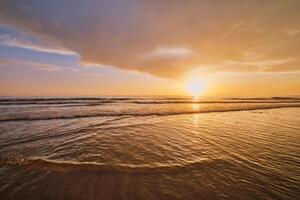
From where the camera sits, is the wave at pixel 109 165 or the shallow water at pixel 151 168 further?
the wave at pixel 109 165

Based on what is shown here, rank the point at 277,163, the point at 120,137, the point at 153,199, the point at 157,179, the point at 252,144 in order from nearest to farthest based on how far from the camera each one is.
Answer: the point at 153,199 < the point at 157,179 < the point at 277,163 < the point at 252,144 < the point at 120,137

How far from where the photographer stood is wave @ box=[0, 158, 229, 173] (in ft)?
13.6

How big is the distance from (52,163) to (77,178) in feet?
4.63

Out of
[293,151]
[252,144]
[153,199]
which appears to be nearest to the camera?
[153,199]

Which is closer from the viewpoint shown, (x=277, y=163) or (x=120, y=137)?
(x=277, y=163)

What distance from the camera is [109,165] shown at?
4.43m

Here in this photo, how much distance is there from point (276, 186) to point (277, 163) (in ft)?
4.63

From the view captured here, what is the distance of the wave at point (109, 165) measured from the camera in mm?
4152

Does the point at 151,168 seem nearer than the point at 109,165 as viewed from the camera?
Yes

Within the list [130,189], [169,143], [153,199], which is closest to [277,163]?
[169,143]

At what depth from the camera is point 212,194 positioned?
314 centimetres

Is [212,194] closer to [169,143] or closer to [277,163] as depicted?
[277,163]

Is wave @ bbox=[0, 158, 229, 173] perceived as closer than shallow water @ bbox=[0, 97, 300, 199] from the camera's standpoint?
No

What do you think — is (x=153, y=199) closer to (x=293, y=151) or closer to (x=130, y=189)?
(x=130, y=189)
